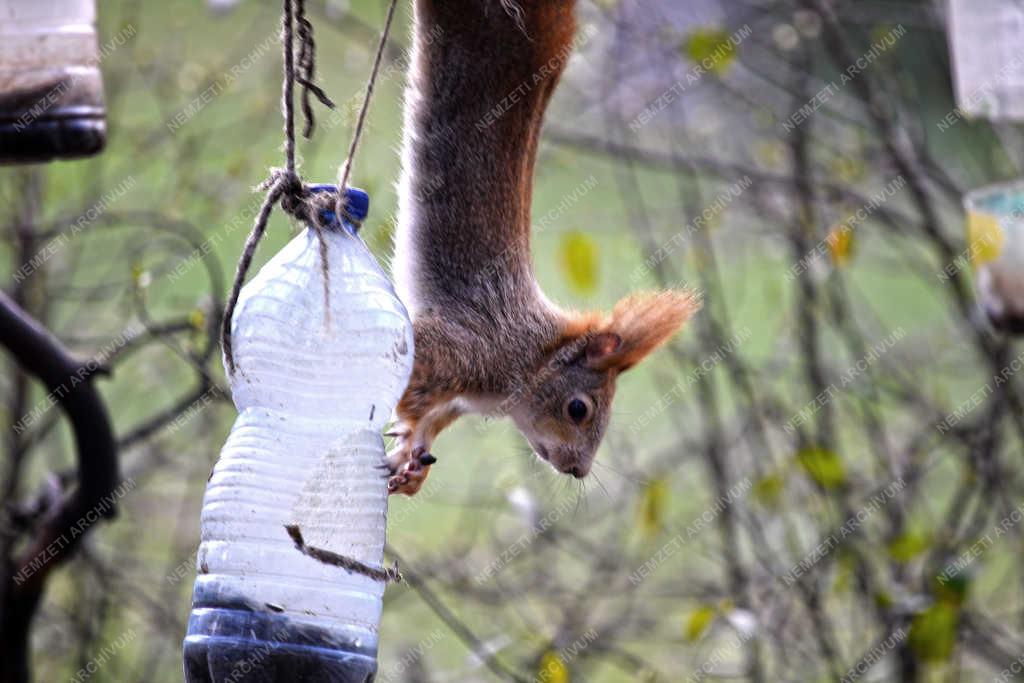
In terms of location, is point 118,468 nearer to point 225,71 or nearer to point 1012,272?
point 1012,272

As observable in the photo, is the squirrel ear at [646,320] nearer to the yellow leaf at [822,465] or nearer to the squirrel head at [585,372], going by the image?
the squirrel head at [585,372]

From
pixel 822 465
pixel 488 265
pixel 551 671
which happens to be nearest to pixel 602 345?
pixel 488 265

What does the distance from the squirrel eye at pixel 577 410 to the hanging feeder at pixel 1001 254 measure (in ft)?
2.33

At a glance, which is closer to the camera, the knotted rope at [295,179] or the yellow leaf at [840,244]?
the knotted rope at [295,179]

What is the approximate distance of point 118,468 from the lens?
181cm

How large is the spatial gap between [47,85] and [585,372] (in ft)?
2.32

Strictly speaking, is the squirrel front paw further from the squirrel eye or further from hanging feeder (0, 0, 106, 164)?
hanging feeder (0, 0, 106, 164)

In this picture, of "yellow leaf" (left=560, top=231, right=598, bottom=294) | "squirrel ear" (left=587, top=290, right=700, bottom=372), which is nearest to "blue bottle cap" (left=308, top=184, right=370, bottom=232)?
"squirrel ear" (left=587, top=290, right=700, bottom=372)

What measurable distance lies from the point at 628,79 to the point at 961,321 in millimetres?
943

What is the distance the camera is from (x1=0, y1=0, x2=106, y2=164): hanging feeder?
5.01 feet

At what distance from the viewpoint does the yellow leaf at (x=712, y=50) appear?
2.46 m

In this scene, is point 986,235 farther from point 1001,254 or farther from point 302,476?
point 302,476

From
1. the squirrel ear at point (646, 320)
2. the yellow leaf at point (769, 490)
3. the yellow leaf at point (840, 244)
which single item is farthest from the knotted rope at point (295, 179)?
the yellow leaf at point (769, 490)

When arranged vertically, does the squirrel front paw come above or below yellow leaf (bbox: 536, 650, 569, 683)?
above
